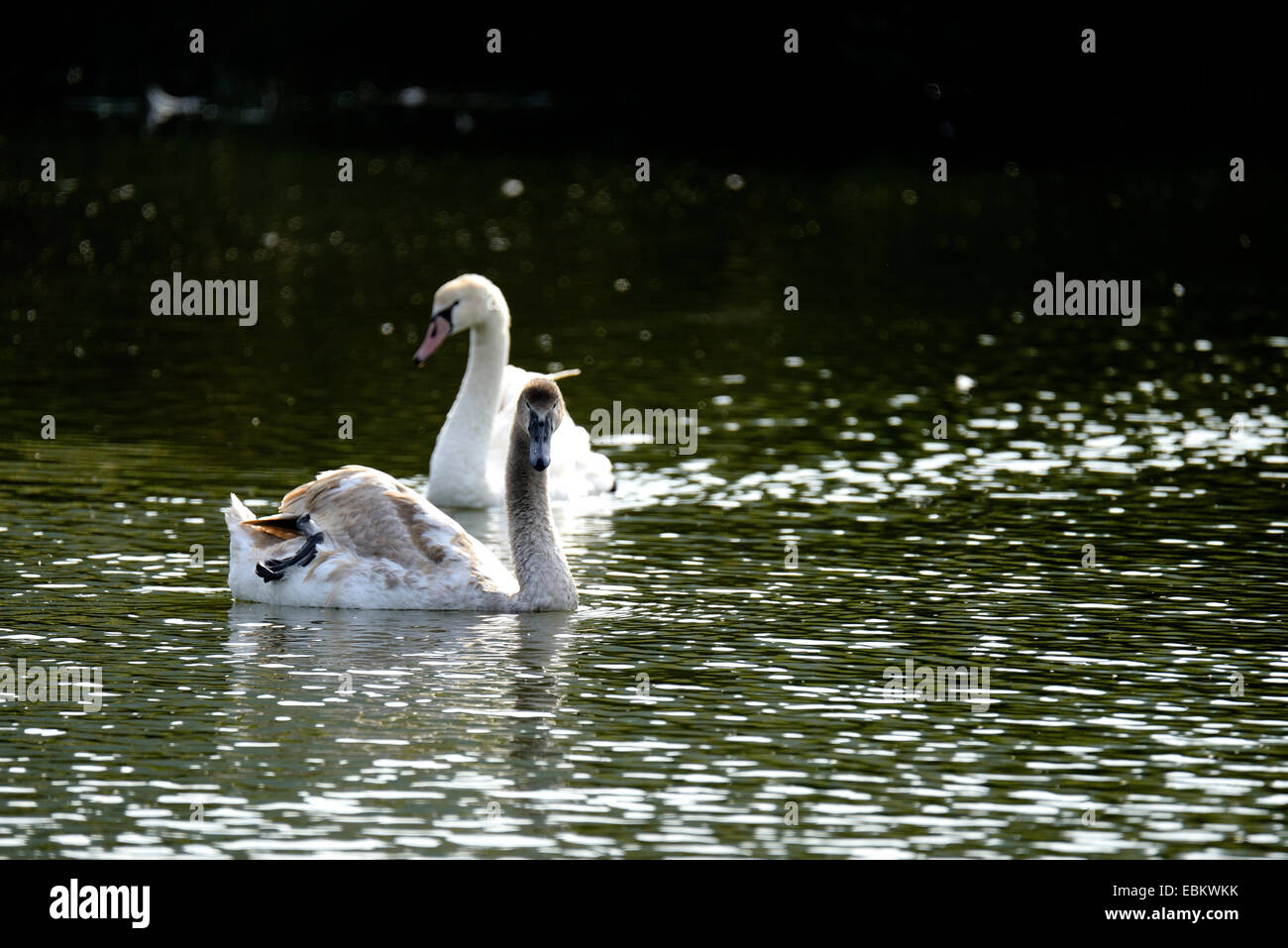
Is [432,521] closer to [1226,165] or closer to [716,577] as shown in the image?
[716,577]

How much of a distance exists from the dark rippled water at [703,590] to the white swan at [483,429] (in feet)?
1.72

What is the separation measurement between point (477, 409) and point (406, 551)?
6078 mm

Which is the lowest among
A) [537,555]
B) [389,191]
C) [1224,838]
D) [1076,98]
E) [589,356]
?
[1224,838]

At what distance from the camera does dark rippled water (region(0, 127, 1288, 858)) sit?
480 inches

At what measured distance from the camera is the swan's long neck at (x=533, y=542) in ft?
56.4

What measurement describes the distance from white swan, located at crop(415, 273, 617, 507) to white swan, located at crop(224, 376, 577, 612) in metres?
4.74

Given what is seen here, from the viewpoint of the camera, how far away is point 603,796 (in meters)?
12.4

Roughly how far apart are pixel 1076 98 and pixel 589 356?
62.6 metres

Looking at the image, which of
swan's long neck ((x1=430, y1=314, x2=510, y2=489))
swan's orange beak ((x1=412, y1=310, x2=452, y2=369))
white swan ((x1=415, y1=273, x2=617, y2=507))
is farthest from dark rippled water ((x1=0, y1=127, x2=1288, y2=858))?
swan's orange beak ((x1=412, y1=310, x2=452, y2=369))

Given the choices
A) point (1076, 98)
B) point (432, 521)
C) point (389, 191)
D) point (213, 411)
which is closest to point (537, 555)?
point (432, 521)

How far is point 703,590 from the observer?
18297 mm

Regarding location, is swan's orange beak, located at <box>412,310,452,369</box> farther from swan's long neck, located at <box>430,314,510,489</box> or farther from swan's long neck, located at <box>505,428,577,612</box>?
swan's long neck, located at <box>505,428,577,612</box>

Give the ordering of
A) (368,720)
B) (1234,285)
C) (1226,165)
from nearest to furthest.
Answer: (368,720)
(1234,285)
(1226,165)

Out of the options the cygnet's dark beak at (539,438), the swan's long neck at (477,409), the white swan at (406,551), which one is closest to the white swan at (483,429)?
the swan's long neck at (477,409)
